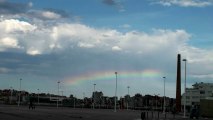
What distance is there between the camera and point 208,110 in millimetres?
83875

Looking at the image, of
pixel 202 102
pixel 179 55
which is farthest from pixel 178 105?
pixel 202 102

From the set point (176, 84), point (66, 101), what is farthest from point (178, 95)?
point (66, 101)

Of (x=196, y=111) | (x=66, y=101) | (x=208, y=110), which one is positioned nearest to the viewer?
(x=196, y=111)

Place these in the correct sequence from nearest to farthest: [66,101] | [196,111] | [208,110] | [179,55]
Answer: [196,111]
[208,110]
[179,55]
[66,101]

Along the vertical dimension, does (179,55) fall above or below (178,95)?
above

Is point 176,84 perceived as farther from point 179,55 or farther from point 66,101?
point 66,101

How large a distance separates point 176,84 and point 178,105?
6.49 meters

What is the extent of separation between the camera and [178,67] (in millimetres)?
140000

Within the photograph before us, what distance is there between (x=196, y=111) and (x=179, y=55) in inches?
3128

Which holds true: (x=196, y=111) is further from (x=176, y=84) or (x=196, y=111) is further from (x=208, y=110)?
(x=176, y=84)

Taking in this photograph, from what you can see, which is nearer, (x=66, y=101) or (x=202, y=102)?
(x=202, y=102)

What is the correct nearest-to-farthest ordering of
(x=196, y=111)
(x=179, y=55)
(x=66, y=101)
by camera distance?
(x=196, y=111), (x=179, y=55), (x=66, y=101)

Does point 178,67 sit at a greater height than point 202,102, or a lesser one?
greater

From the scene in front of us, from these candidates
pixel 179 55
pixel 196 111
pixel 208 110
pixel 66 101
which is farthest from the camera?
pixel 66 101
